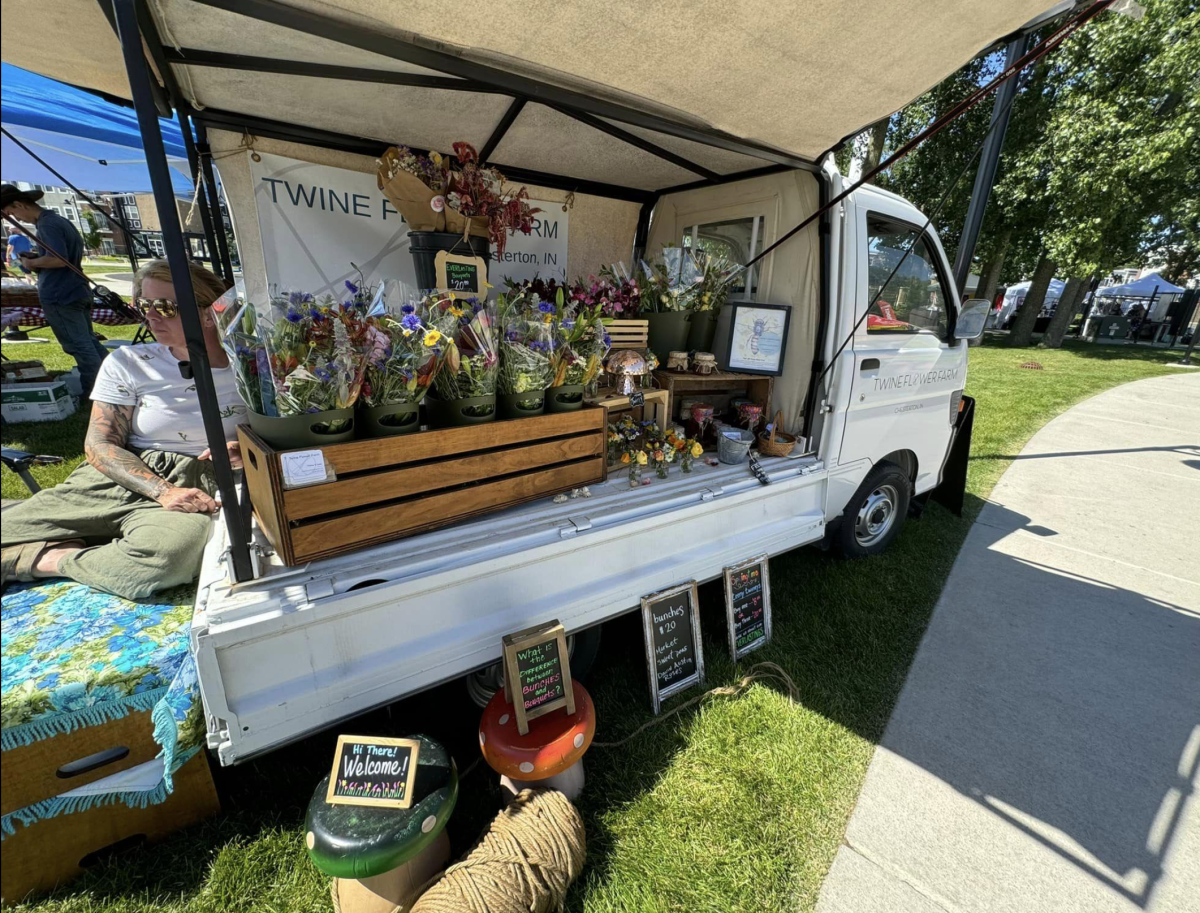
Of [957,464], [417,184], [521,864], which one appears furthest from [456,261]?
[957,464]

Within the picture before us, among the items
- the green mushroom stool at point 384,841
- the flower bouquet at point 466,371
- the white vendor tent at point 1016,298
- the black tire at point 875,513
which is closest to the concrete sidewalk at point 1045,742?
the black tire at point 875,513

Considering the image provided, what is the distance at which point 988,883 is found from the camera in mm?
1756

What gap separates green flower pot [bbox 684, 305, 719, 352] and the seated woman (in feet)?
7.27

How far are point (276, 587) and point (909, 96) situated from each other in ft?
9.01

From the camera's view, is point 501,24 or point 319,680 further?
point 319,680

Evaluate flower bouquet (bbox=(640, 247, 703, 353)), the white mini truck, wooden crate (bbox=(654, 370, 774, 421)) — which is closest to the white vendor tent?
the white mini truck

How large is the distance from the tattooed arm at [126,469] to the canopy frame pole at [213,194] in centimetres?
121

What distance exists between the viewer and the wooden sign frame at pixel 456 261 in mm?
2236

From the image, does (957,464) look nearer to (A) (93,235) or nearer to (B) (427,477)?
(B) (427,477)

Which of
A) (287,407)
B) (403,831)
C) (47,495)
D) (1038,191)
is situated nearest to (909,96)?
(287,407)

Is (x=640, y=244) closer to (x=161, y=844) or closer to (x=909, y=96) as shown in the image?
(x=909, y=96)

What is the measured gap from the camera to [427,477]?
1790 mm

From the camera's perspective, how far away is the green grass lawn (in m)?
1.63

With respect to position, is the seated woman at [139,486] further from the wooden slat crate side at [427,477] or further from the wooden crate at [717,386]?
the wooden crate at [717,386]
